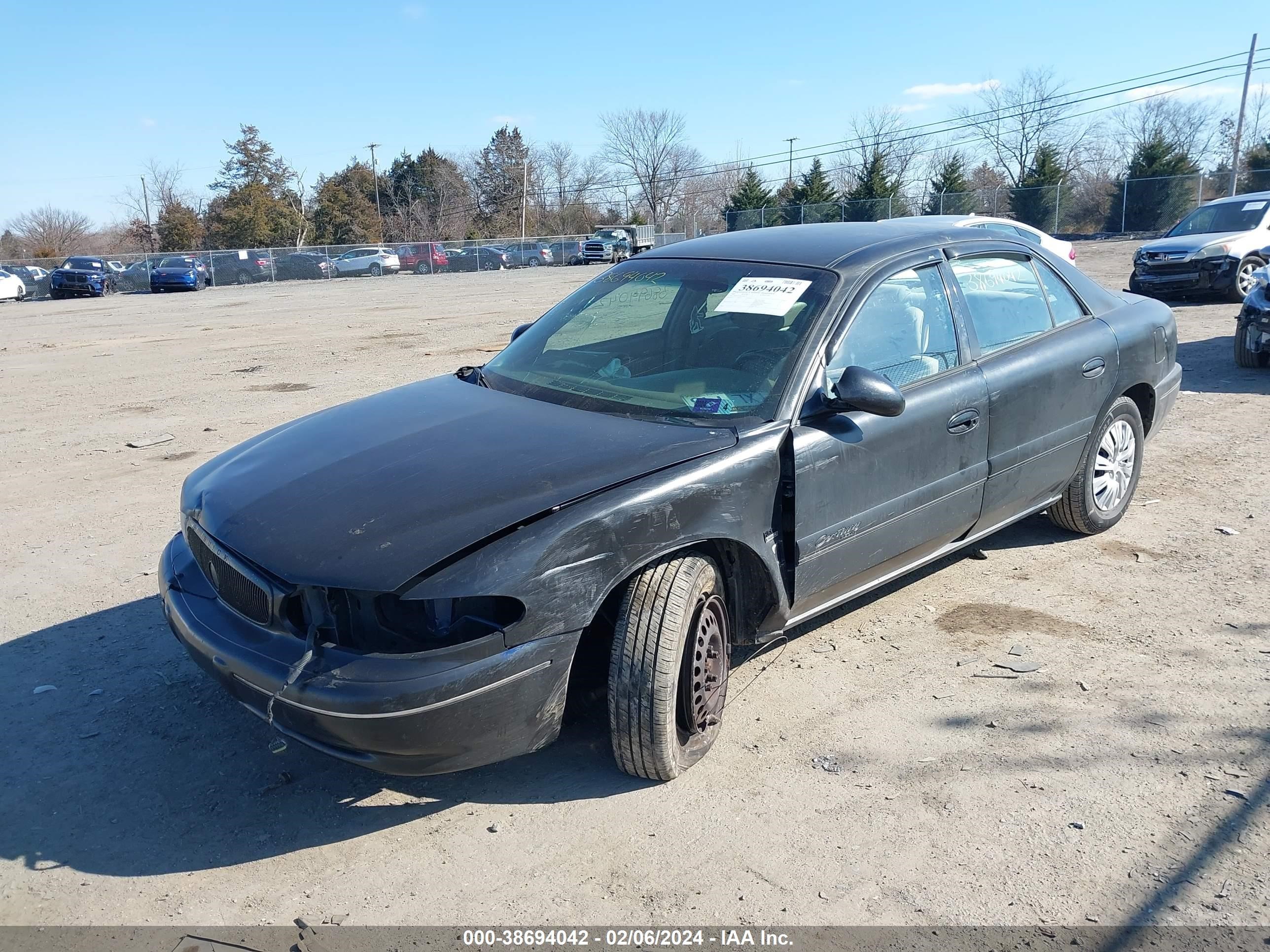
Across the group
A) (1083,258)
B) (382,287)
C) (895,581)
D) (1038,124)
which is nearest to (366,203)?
(382,287)

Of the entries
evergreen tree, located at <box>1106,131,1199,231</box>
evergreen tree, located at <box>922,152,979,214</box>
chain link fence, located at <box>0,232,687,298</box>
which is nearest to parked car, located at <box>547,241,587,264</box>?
chain link fence, located at <box>0,232,687,298</box>

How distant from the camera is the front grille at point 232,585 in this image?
9.87 ft

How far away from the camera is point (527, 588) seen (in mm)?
2771

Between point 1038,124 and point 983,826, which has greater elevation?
point 1038,124

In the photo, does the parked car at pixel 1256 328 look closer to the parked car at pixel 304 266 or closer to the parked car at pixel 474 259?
the parked car at pixel 304 266

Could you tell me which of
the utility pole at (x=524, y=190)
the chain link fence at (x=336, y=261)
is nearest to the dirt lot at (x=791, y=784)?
the chain link fence at (x=336, y=261)

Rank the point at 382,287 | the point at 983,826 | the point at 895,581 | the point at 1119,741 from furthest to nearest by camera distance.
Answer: the point at 382,287, the point at 895,581, the point at 1119,741, the point at 983,826

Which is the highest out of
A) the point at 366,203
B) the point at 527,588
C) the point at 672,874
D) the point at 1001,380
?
the point at 366,203

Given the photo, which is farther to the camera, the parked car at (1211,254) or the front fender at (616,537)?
the parked car at (1211,254)

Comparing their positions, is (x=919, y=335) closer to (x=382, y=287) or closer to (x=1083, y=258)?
(x=1083, y=258)

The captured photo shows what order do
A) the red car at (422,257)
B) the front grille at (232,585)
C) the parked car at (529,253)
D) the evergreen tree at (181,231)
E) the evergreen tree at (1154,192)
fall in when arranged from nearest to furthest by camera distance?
the front grille at (232,585) → the evergreen tree at (1154,192) → the red car at (422,257) → the parked car at (529,253) → the evergreen tree at (181,231)

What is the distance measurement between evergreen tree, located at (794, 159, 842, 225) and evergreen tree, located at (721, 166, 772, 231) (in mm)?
1979

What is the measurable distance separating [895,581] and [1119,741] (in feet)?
5.41

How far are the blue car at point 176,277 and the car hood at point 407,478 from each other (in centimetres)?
3942
